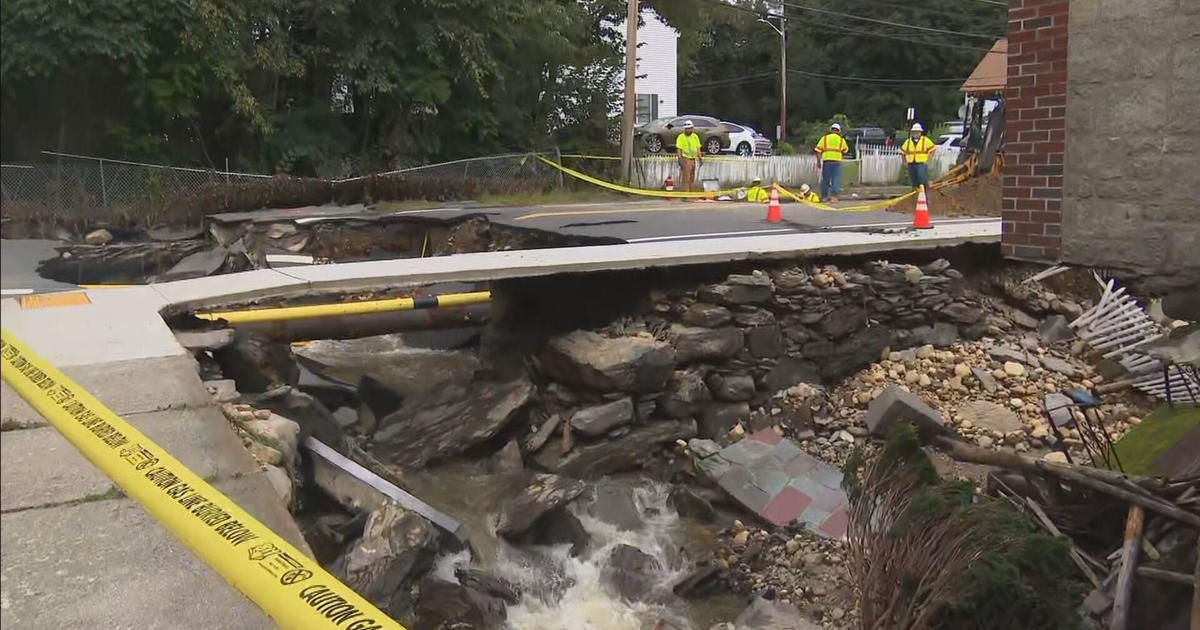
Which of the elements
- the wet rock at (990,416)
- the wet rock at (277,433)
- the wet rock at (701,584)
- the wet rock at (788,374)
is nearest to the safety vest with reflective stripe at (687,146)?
the wet rock at (788,374)

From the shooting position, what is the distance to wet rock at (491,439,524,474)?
8.62m

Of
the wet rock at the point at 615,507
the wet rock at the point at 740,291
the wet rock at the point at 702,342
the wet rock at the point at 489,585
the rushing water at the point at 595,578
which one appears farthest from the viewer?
the wet rock at the point at 740,291

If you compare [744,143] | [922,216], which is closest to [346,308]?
[922,216]

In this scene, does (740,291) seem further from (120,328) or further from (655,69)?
(655,69)

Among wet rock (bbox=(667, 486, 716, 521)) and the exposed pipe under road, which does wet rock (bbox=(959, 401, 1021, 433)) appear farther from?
the exposed pipe under road

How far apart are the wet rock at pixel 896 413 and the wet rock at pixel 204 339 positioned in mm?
5657

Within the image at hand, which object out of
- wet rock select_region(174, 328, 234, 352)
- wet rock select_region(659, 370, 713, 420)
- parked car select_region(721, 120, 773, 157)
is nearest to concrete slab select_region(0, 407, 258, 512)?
wet rock select_region(174, 328, 234, 352)

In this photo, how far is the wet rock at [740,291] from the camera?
9.45 m

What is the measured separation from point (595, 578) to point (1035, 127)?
450 centimetres

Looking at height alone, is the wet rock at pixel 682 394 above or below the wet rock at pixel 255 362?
below

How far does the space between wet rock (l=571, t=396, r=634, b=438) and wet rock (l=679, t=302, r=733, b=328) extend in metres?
1.08

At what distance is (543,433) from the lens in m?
8.96

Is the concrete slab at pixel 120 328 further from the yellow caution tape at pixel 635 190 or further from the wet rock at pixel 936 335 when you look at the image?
the wet rock at pixel 936 335

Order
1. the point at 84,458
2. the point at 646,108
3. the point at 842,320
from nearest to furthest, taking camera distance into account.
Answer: the point at 84,458 → the point at 842,320 → the point at 646,108
